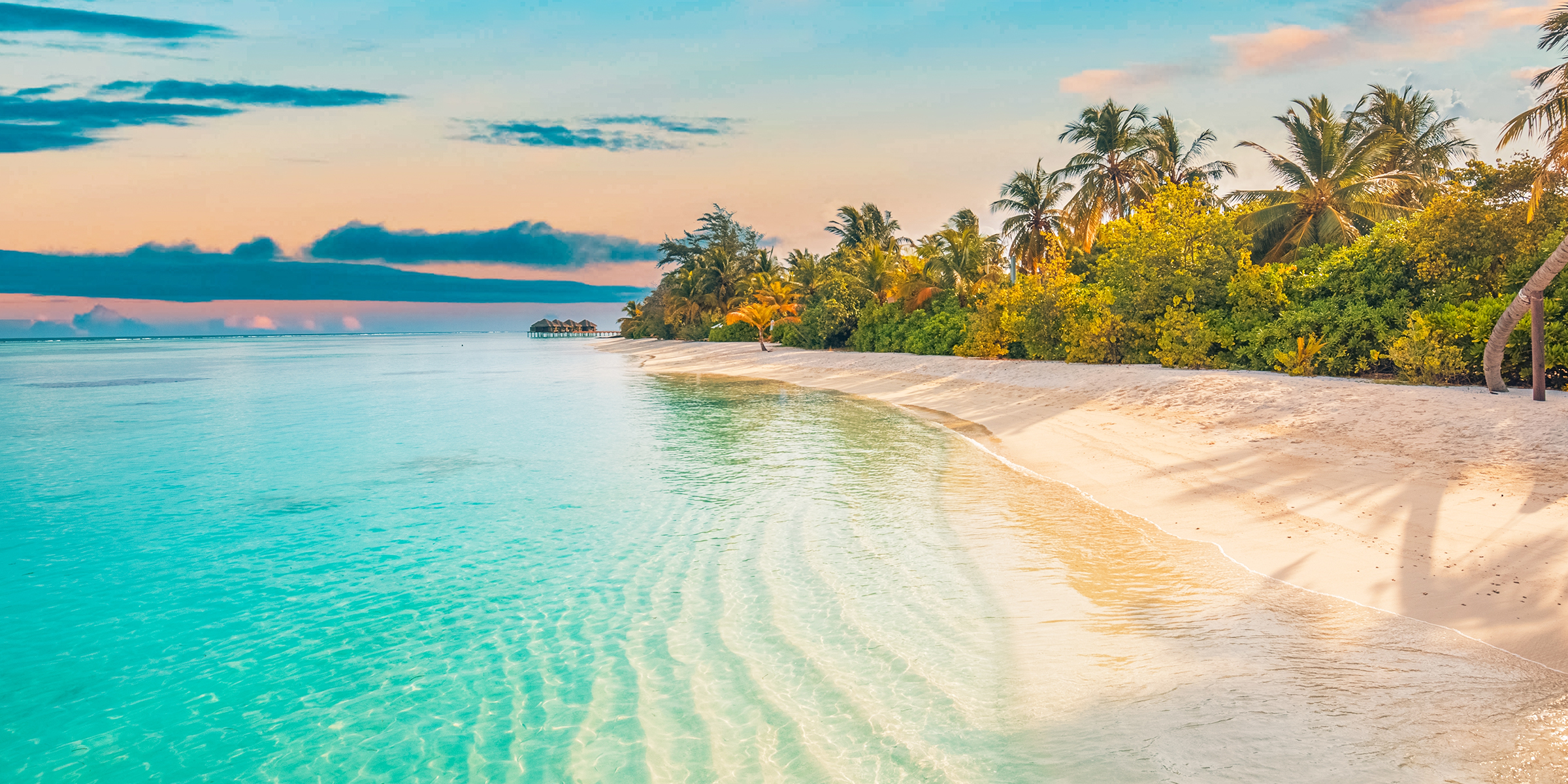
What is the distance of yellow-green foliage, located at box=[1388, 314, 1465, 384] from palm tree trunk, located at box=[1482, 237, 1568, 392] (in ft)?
1.83

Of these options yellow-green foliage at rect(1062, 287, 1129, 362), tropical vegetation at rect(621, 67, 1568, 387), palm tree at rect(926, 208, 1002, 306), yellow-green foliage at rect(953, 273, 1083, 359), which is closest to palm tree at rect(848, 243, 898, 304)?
tropical vegetation at rect(621, 67, 1568, 387)

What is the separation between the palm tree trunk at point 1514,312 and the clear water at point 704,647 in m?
7.93

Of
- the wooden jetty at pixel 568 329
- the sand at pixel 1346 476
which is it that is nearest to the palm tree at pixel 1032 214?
the sand at pixel 1346 476

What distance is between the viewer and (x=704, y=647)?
5.68m

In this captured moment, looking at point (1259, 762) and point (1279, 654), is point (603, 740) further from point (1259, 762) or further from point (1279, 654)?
point (1279, 654)

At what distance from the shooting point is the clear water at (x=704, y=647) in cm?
416

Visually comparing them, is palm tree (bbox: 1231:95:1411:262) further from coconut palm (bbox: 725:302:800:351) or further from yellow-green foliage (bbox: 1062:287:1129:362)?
coconut palm (bbox: 725:302:800:351)

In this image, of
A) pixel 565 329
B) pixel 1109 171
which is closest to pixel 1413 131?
pixel 1109 171

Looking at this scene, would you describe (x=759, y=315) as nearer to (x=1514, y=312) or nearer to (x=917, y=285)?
(x=917, y=285)

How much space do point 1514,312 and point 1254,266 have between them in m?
9.37

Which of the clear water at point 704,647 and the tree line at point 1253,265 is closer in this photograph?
the clear water at point 704,647

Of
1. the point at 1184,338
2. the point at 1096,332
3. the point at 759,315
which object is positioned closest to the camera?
the point at 1184,338

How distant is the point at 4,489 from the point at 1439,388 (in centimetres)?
2400

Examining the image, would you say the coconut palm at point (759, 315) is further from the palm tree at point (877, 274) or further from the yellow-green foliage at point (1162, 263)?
the yellow-green foliage at point (1162, 263)
